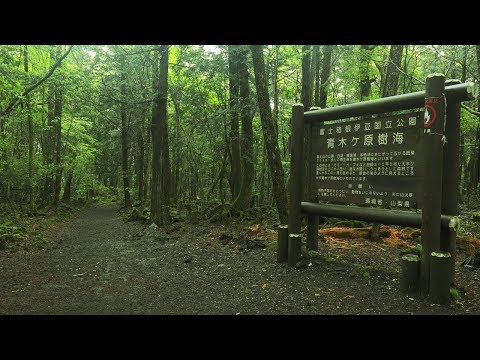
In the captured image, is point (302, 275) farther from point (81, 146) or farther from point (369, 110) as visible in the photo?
point (81, 146)

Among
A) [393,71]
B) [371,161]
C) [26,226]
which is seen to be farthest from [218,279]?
[26,226]

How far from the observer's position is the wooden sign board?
515 cm

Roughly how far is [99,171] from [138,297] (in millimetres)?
35200

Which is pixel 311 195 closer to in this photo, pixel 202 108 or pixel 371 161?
pixel 371 161

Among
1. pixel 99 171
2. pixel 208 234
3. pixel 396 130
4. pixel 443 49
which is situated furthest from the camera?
pixel 99 171

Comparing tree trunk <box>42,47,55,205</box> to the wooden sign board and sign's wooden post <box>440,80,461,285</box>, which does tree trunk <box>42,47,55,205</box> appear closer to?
the wooden sign board

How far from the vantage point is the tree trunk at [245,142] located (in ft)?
42.7

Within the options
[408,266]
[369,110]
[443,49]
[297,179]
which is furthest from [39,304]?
[443,49]

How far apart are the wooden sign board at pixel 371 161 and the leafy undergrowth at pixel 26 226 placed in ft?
28.9

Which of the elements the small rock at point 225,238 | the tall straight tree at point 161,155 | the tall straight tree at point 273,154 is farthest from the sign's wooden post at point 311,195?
the tall straight tree at point 161,155

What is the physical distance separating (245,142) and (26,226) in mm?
9422

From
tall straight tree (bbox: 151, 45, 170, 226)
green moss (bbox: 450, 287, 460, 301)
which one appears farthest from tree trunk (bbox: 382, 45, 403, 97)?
tall straight tree (bbox: 151, 45, 170, 226)

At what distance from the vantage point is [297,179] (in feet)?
22.8

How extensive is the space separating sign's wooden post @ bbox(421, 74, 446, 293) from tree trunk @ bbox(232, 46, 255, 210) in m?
8.22
